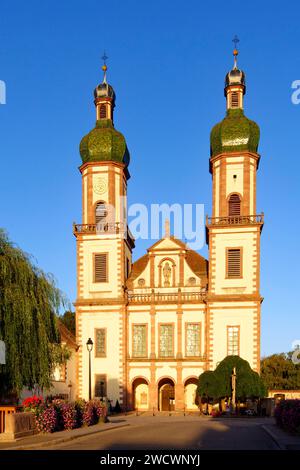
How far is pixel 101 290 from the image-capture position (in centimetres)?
4875

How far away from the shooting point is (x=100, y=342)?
48.2m

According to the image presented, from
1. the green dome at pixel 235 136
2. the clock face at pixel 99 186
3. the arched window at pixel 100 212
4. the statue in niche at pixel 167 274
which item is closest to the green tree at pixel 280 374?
the statue in niche at pixel 167 274

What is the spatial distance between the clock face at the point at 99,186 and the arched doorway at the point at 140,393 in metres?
13.8

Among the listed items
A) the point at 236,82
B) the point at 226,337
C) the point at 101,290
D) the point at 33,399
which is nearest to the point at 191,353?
the point at 226,337

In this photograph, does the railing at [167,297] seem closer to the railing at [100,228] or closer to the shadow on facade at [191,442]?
the railing at [100,228]

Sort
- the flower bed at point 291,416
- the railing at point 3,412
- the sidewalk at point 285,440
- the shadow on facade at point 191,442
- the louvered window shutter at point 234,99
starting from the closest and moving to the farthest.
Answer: the shadow on facade at point 191,442
the sidewalk at point 285,440
the railing at point 3,412
the flower bed at point 291,416
the louvered window shutter at point 234,99

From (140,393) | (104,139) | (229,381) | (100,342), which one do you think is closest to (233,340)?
(229,381)

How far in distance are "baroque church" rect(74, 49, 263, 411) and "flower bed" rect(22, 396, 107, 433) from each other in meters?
18.3

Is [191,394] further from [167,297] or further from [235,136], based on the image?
[235,136]

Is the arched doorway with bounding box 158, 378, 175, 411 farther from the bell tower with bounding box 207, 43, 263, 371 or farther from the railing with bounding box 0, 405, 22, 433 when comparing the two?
the railing with bounding box 0, 405, 22, 433

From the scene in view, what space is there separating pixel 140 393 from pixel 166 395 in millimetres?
1971

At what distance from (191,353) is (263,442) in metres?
28.1

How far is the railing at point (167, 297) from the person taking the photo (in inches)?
1884

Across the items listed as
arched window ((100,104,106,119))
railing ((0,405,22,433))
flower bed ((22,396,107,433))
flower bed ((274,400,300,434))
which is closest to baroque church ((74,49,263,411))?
arched window ((100,104,106,119))
